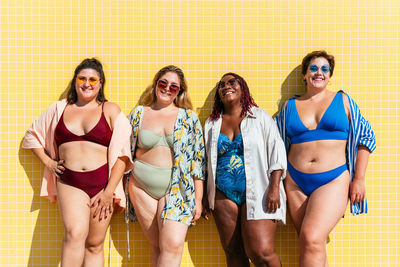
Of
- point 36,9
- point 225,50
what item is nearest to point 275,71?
point 225,50

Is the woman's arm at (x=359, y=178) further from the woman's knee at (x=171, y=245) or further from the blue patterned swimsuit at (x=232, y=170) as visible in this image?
the woman's knee at (x=171, y=245)

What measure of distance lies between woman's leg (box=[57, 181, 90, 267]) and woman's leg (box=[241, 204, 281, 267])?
4.64ft

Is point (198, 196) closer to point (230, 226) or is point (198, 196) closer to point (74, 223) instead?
point (230, 226)

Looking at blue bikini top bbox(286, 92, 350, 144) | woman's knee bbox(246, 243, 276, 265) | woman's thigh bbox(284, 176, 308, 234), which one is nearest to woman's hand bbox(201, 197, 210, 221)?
woman's knee bbox(246, 243, 276, 265)

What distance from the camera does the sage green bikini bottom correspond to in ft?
9.85

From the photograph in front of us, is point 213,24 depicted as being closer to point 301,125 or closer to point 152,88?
point 152,88

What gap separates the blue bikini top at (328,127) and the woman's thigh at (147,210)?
1432 millimetres

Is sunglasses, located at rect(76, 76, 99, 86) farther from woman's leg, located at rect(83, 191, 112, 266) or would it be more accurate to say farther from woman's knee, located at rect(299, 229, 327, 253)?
woman's knee, located at rect(299, 229, 327, 253)

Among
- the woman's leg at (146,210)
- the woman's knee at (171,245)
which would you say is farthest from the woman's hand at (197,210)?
the woman's leg at (146,210)

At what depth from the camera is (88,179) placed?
119 inches

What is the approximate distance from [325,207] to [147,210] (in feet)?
5.17

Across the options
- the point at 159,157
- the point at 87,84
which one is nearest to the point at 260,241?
the point at 159,157

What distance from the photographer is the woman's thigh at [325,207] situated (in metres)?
2.93

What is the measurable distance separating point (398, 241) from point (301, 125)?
1.75m
